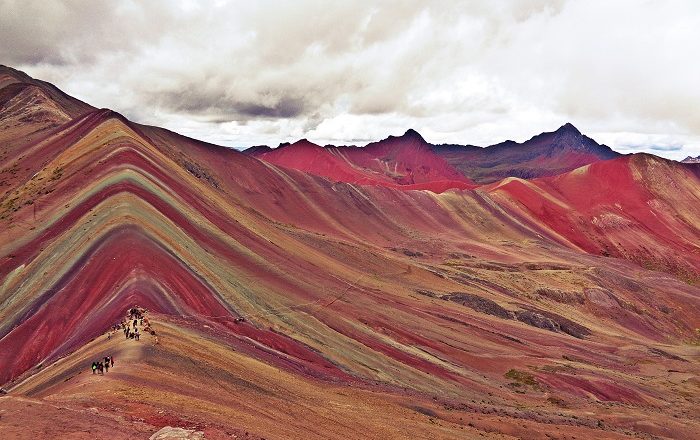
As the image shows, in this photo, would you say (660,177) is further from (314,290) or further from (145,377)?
(145,377)

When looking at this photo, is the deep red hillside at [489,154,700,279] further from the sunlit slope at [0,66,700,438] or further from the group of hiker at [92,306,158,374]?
the group of hiker at [92,306,158,374]

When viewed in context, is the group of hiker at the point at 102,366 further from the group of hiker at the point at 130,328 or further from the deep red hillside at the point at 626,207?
the deep red hillside at the point at 626,207

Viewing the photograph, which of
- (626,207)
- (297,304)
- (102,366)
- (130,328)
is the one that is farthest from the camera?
(626,207)

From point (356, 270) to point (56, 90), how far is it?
373 feet

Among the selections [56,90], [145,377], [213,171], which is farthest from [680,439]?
[56,90]

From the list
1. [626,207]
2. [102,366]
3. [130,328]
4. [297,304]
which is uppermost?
[626,207]

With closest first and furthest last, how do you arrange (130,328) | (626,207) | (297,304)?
Result: (130,328), (297,304), (626,207)

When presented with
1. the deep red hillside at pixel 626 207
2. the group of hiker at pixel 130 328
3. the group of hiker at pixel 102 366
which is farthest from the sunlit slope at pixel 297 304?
the deep red hillside at pixel 626 207

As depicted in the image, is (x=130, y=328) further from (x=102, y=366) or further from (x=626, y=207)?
(x=626, y=207)

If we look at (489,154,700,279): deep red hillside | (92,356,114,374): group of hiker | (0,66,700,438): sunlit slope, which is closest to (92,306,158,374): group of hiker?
(92,356,114,374): group of hiker

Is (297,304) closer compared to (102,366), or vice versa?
(102,366)

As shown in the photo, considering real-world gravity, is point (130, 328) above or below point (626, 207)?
below

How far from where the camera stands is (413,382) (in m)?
42.8

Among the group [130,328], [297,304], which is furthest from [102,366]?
[297,304]
